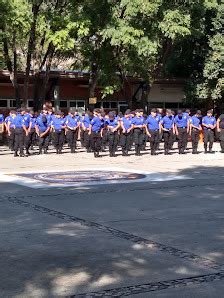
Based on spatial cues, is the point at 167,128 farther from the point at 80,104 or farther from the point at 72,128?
the point at 80,104

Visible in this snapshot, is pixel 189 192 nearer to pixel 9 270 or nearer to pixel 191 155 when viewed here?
pixel 9 270

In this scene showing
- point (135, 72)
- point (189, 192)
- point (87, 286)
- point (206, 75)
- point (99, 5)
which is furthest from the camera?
point (206, 75)

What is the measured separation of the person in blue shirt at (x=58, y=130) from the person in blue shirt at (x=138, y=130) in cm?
265

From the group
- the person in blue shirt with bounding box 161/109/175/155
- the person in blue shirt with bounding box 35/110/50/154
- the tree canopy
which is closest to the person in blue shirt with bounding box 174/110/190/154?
the person in blue shirt with bounding box 161/109/175/155

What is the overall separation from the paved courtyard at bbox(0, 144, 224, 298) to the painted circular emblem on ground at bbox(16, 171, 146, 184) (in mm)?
24

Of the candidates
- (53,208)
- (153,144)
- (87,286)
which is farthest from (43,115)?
(87,286)

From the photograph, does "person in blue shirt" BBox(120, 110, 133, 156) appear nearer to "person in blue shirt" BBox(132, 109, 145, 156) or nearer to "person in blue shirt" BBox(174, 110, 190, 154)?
"person in blue shirt" BBox(132, 109, 145, 156)

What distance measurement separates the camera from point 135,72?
28188 mm

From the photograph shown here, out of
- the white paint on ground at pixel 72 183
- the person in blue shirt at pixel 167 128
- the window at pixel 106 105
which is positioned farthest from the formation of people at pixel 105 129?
the window at pixel 106 105

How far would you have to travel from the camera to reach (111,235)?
Answer: 7613 millimetres

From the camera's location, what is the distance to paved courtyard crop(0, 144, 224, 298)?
5531mm

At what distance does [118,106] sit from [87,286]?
2890 centimetres

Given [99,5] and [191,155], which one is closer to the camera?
[191,155]

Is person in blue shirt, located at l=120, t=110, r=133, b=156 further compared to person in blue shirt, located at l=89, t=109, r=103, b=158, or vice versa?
person in blue shirt, located at l=120, t=110, r=133, b=156
